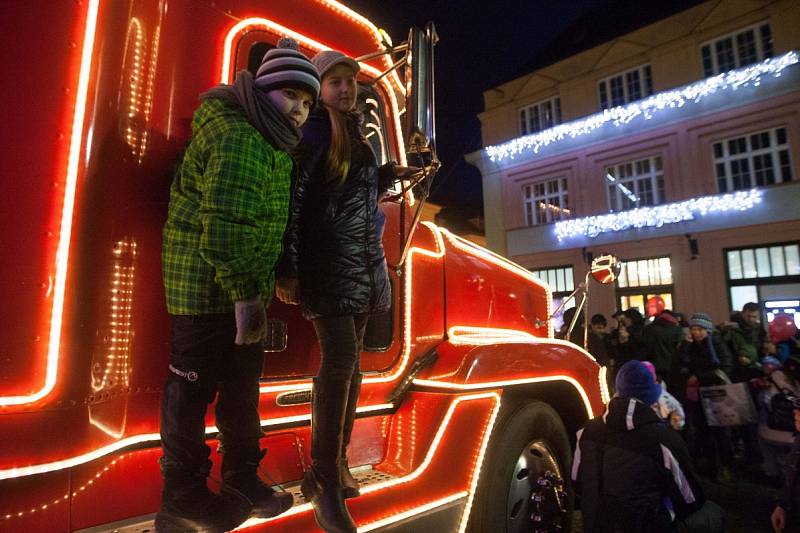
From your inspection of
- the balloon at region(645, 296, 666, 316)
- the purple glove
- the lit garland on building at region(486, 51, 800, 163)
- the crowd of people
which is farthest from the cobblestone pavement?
the lit garland on building at region(486, 51, 800, 163)

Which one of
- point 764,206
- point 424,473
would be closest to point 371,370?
point 424,473

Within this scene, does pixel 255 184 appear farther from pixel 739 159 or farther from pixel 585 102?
pixel 585 102

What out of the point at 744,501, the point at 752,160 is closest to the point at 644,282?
the point at 752,160

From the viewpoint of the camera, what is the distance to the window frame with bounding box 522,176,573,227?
755 inches

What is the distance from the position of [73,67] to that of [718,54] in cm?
1925

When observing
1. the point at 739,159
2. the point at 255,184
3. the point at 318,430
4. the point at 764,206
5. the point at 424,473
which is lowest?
the point at 424,473

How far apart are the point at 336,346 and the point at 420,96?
42.5 inches

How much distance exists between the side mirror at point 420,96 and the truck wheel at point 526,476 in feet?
5.09

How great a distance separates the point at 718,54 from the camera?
15969 mm

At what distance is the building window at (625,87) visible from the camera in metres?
17.4

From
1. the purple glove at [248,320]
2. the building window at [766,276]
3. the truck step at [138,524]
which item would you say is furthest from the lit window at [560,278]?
the purple glove at [248,320]

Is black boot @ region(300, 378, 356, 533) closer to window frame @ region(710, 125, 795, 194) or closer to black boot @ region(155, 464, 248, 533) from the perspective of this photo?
black boot @ region(155, 464, 248, 533)

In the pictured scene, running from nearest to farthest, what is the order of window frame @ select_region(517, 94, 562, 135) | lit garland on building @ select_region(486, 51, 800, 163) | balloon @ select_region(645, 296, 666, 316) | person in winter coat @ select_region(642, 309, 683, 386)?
person in winter coat @ select_region(642, 309, 683, 386) < lit garland on building @ select_region(486, 51, 800, 163) < balloon @ select_region(645, 296, 666, 316) < window frame @ select_region(517, 94, 562, 135)

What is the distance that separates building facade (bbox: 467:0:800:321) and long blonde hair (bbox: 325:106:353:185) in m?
15.9
